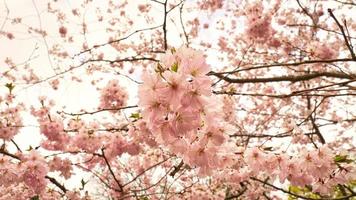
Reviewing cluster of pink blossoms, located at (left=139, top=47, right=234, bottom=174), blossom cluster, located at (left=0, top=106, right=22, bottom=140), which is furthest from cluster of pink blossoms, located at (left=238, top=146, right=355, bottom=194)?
blossom cluster, located at (left=0, top=106, right=22, bottom=140)

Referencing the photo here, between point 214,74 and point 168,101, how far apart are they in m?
1.40

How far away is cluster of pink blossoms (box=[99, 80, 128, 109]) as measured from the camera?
669 cm

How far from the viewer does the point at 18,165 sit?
473 cm

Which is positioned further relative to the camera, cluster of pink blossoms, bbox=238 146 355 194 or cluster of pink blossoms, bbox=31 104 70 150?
cluster of pink blossoms, bbox=31 104 70 150

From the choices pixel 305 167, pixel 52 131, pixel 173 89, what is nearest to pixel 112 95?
pixel 52 131

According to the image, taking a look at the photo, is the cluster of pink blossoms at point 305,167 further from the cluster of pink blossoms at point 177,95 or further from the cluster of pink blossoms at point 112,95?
the cluster of pink blossoms at point 112,95

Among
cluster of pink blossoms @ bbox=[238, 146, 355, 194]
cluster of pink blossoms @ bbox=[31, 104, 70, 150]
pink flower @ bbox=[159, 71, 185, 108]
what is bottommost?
pink flower @ bbox=[159, 71, 185, 108]

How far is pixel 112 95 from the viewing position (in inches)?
263

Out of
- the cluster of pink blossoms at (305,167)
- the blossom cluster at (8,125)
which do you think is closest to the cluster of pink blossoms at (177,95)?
the cluster of pink blossoms at (305,167)

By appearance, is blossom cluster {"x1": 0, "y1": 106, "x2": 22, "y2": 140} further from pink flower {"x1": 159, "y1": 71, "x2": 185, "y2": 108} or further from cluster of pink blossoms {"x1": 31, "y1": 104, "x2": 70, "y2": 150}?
pink flower {"x1": 159, "y1": 71, "x2": 185, "y2": 108}

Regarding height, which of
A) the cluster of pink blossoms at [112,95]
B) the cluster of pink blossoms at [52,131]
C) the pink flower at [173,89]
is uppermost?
the cluster of pink blossoms at [112,95]

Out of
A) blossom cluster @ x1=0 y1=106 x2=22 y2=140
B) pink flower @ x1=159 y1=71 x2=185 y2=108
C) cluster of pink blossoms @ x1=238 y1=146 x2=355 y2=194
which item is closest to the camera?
pink flower @ x1=159 y1=71 x2=185 y2=108

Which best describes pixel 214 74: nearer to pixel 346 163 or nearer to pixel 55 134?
pixel 346 163

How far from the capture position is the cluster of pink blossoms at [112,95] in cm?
669
